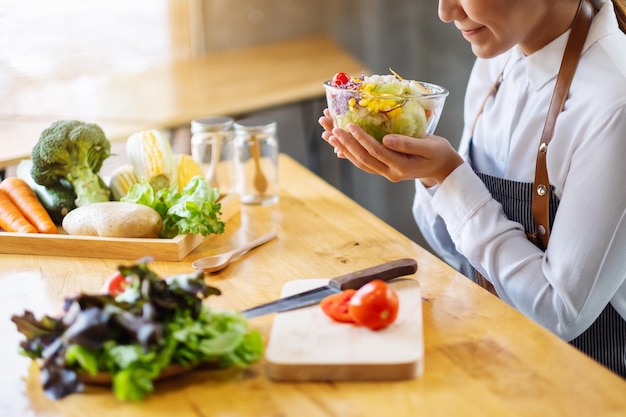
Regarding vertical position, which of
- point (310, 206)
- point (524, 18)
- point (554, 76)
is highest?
point (524, 18)

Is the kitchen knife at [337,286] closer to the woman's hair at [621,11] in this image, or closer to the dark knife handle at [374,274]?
the dark knife handle at [374,274]

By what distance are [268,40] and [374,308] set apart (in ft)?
8.40

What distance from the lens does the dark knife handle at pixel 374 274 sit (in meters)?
1.36

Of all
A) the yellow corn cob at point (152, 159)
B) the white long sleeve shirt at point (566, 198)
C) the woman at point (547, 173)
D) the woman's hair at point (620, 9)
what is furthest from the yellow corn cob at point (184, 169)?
the woman's hair at point (620, 9)

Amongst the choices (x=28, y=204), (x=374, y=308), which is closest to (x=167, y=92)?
(x=28, y=204)

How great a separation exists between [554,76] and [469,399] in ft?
2.62

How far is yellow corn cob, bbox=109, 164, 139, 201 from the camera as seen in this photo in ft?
5.93

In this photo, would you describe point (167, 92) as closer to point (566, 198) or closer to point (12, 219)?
point (12, 219)

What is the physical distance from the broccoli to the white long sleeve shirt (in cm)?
74

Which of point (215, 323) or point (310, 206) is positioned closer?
point (215, 323)

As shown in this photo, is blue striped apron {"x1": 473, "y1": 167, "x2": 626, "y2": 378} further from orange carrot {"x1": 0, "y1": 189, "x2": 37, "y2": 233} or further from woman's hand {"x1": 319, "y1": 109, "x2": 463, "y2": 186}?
orange carrot {"x1": 0, "y1": 189, "x2": 37, "y2": 233}

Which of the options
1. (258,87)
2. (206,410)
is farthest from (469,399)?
(258,87)

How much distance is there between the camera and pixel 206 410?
1.08m

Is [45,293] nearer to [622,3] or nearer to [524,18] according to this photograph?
[524,18]
